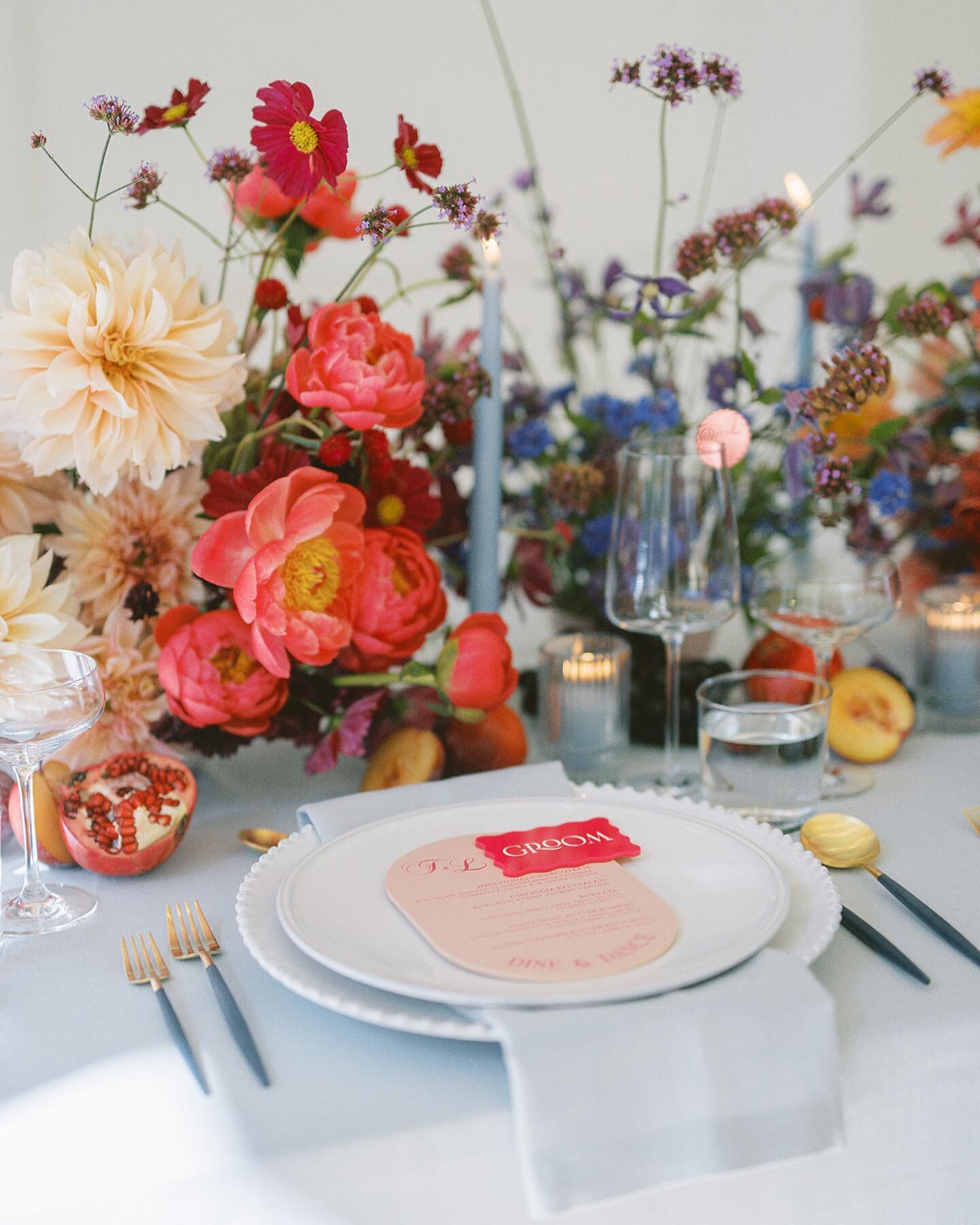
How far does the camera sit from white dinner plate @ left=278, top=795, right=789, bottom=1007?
0.57m

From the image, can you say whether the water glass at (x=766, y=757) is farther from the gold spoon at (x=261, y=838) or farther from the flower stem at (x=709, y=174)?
the flower stem at (x=709, y=174)

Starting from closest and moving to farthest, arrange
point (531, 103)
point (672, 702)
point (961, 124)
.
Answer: point (672, 702) < point (961, 124) < point (531, 103)

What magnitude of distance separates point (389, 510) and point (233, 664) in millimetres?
167

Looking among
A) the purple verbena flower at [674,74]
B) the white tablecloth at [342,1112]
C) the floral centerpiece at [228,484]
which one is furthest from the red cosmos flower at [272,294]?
the white tablecloth at [342,1112]

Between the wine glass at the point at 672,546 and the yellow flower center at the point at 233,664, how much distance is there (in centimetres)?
29

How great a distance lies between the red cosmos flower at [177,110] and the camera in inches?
30.8

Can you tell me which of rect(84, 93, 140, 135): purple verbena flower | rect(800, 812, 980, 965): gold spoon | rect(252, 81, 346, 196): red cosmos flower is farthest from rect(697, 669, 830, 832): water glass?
rect(84, 93, 140, 135): purple verbena flower

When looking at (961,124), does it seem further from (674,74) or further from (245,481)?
(245,481)

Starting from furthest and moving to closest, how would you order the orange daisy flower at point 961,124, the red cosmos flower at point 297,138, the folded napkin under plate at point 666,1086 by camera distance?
the orange daisy flower at point 961,124 < the red cosmos flower at point 297,138 < the folded napkin under plate at point 666,1086

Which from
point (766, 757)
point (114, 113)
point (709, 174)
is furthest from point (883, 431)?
point (114, 113)

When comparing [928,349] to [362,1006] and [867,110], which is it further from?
[867,110]

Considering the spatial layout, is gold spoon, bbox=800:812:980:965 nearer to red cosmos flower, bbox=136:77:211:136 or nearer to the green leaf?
the green leaf

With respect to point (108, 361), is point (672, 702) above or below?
below

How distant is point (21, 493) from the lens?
0.83 m
